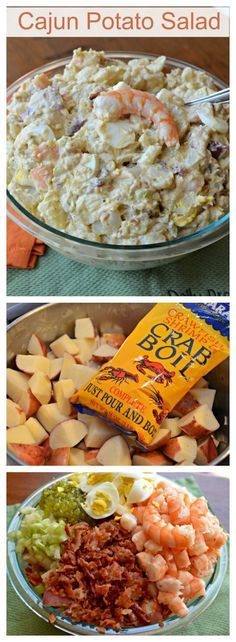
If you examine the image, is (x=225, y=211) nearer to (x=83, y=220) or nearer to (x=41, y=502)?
(x=83, y=220)

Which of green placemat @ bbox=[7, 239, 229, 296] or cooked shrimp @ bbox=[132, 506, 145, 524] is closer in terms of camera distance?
cooked shrimp @ bbox=[132, 506, 145, 524]

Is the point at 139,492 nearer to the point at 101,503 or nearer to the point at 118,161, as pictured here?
the point at 101,503

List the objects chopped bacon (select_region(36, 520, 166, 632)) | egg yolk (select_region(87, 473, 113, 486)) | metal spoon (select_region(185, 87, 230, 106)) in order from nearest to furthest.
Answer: chopped bacon (select_region(36, 520, 166, 632)) < egg yolk (select_region(87, 473, 113, 486)) < metal spoon (select_region(185, 87, 230, 106))

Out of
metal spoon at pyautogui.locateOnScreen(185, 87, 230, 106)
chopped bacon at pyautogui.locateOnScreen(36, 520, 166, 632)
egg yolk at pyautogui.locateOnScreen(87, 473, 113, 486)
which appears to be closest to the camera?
chopped bacon at pyautogui.locateOnScreen(36, 520, 166, 632)

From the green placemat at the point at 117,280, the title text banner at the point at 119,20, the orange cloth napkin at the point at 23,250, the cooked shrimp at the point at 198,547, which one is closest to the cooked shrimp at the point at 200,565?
the cooked shrimp at the point at 198,547

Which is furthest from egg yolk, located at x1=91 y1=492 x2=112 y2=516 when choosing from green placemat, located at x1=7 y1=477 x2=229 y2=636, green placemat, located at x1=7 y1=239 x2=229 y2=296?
green placemat, located at x1=7 y1=239 x2=229 y2=296

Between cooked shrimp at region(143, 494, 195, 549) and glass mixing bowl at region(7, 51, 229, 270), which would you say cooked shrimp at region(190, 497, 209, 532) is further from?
glass mixing bowl at region(7, 51, 229, 270)

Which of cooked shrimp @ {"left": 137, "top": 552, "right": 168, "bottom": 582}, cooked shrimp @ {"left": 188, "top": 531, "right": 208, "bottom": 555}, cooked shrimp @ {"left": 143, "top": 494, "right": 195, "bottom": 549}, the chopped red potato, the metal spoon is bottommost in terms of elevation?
cooked shrimp @ {"left": 137, "top": 552, "right": 168, "bottom": 582}
